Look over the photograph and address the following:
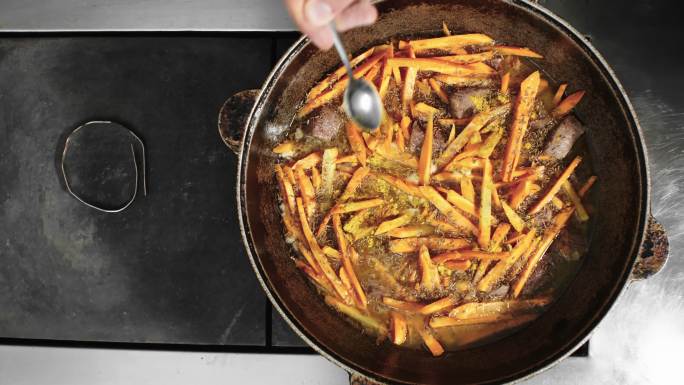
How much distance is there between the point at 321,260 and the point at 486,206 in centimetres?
52

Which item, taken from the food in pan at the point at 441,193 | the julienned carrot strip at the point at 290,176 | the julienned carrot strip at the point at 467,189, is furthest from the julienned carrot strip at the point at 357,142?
the julienned carrot strip at the point at 467,189

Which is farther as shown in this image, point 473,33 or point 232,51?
point 232,51

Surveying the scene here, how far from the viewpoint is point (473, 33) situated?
5.31 ft

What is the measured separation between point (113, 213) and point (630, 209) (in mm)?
1666

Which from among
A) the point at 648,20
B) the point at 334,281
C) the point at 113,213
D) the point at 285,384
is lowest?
the point at 285,384

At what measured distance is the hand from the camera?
1248 millimetres

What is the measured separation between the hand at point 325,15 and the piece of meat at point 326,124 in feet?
0.87

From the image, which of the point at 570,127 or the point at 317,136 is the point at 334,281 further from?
the point at 570,127

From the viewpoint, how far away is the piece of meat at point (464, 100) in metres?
1.58

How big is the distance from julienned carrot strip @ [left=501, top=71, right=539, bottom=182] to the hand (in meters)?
0.52

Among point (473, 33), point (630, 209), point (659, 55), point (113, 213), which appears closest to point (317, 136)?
point (473, 33)

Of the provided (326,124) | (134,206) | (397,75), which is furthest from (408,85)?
(134,206)

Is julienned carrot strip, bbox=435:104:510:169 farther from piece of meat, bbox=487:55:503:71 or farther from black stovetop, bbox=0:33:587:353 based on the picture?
black stovetop, bbox=0:33:587:353

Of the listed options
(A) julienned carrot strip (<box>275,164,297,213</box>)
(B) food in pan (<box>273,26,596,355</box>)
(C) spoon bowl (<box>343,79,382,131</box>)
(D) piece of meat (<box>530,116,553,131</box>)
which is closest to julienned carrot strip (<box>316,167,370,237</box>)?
(B) food in pan (<box>273,26,596,355</box>)
